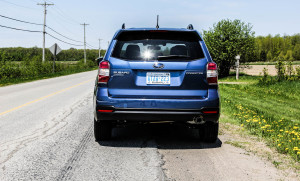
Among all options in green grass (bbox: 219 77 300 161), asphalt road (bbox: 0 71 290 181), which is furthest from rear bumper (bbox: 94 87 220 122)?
green grass (bbox: 219 77 300 161)

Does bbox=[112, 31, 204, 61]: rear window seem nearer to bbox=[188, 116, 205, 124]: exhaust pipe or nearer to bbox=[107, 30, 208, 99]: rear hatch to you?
bbox=[107, 30, 208, 99]: rear hatch

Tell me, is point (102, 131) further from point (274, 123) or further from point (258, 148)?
point (274, 123)

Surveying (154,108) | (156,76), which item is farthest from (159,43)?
(154,108)

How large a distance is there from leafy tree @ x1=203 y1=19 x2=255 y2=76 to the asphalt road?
2912cm

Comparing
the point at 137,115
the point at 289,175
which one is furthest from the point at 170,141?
the point at 289,175

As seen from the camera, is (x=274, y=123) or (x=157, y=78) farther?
(x=274, y=123)

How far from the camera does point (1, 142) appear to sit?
5188mm

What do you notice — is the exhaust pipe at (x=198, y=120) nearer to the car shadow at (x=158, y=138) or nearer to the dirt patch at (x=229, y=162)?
the car shadow at (x=158, y=138)

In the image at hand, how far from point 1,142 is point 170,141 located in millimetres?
2884

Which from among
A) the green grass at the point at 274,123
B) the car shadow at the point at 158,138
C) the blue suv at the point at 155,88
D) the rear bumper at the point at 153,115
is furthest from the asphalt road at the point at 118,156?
the green grass at the point at 274,123

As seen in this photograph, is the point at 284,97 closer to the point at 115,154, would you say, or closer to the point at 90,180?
the point at 115,154

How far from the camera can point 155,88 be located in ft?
14.7

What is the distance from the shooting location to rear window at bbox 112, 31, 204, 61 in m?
4.71

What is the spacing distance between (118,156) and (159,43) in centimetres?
184
